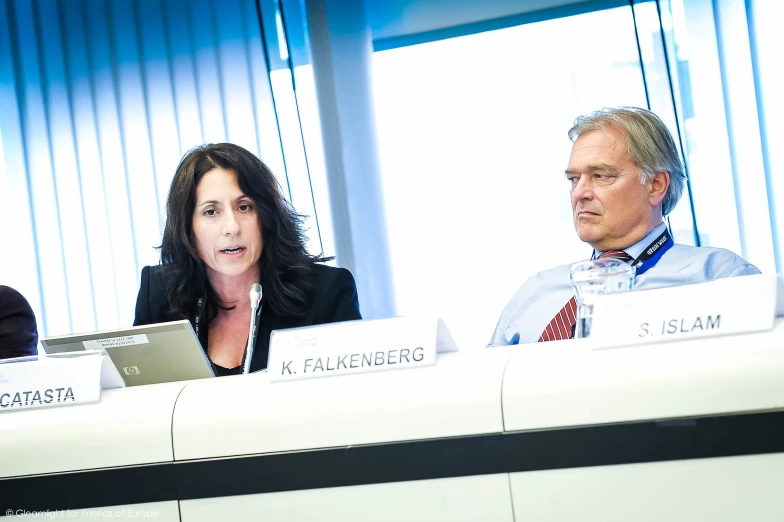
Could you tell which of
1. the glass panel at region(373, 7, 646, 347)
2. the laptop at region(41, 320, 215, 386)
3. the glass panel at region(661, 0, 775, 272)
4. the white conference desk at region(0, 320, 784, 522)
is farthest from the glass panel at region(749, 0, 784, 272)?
the laptop at region(41, 320, 215, 386)

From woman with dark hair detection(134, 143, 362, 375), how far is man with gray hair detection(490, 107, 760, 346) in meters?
0.47

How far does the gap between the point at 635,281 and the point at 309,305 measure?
2.59ft

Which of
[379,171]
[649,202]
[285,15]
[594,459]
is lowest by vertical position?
[594,459]

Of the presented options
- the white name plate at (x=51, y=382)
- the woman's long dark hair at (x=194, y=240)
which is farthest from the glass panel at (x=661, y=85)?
the white name plate at (x=51, y=382)

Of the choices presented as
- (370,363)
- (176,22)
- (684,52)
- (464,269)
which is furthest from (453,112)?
(370,363)

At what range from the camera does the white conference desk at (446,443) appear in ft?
3.07

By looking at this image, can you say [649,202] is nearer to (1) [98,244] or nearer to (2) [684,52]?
(2) [684,52]

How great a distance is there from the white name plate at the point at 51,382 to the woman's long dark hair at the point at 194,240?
2.71ft

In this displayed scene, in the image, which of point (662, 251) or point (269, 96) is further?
point (269, 96)

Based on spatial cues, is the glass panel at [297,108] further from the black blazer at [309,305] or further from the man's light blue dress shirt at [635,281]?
the man's light blue dress shirt at [635,281]

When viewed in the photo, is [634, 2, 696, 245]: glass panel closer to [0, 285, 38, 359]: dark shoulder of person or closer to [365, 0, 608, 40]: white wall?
[365, 0, 608, 40]: white wall

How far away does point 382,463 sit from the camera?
107cm

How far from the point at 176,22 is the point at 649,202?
2.52 metres

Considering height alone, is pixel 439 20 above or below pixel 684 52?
above
